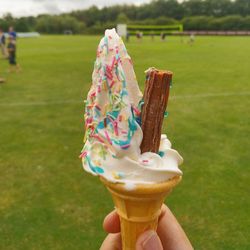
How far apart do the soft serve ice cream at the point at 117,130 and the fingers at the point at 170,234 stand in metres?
0.76

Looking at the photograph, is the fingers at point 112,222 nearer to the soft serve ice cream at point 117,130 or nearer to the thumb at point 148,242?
the thumb at point 148,242

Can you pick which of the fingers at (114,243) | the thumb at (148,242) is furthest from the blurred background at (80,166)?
the thumb at (148,242)

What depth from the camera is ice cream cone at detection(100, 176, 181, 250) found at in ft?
7.75

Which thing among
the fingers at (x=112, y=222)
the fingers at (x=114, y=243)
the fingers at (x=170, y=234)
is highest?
the fingers at (x=112, y=222)

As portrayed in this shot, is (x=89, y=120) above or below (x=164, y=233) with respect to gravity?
above

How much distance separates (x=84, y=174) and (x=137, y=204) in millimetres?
3771

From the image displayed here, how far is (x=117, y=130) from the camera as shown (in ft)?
8.13

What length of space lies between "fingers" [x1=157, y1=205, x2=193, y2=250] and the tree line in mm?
63480

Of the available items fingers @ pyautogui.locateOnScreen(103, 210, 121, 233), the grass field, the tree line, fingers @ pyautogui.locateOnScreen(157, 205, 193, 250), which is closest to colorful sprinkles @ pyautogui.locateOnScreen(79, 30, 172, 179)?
fingers @ pyautogui.locateOnScreen(103, 210, 121, 233)

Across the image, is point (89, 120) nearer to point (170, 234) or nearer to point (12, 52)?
point (170, 234)

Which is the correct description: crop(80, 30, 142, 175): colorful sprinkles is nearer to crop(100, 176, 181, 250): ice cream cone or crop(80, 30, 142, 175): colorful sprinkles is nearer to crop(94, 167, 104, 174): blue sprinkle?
crop(94, 167, 104, 174): blue sprinkle

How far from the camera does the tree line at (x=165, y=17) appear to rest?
67.9 m

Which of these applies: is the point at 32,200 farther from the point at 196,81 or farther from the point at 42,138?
the point at 196,81

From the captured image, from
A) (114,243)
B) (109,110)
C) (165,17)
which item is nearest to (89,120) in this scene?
(109,110)
